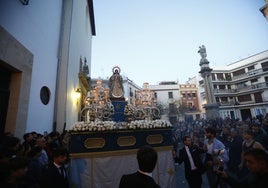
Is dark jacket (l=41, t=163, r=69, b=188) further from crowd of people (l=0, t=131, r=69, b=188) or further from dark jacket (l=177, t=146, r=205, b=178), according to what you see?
dark jacket (l=177, t=146, r=205, b=178)

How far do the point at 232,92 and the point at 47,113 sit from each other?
4541 cm

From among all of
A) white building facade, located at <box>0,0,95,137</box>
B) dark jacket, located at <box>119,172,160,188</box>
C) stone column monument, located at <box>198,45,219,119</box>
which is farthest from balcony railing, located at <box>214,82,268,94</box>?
dark jacket, located at <box>119,172,160,188</box>

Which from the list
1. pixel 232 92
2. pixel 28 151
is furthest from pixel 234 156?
pixel 232 92

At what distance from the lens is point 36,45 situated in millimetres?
5910

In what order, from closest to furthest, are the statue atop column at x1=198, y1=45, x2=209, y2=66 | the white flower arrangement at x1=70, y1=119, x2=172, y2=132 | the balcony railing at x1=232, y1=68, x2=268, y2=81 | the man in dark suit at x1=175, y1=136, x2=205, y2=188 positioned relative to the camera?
the man in dark suit at x1=175, y1=136, x2=205, y2=188
the white flower arrangement at x1=70, y1=119, x2=172, y2=132
the statue atop column at x1=198, y1=45, x2=209, y2=66
the balcony railing at x1=232, y1=68, x2=268, y2=81

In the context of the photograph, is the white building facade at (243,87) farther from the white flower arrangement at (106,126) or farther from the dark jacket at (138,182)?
the dark jacket at (138,182)

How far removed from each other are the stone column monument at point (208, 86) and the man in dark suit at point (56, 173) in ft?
79.8

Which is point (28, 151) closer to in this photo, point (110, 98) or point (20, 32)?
point (20, 32)

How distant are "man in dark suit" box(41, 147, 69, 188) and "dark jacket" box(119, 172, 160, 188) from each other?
4.86ft

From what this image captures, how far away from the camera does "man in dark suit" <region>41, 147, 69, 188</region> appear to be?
2707mm

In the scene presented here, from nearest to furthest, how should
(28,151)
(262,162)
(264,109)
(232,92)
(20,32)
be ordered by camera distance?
(262,162) → (28,151) → (20,32) → (264,109) → (232,92)

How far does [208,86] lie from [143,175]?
26.4m

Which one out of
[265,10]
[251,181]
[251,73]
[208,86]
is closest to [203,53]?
[208,86]

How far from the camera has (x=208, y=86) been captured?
25.6 m
